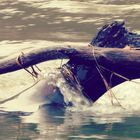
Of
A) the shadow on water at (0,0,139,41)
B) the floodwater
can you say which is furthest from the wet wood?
the shadow on water at (0,0,139,41)

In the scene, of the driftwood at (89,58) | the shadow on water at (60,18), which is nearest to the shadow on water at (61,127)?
the driftwood at (89,58)

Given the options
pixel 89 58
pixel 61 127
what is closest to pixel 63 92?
pixel 89 58

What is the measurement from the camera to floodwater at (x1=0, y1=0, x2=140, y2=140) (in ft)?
19.2

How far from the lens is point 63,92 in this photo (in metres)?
6.95

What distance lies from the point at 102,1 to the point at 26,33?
315cm

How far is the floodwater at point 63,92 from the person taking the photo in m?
5.87

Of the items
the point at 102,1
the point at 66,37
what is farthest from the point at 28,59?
the point at 102,1

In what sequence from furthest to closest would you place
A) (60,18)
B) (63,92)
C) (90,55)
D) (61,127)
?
(60,18) < (63,92) < (90,55) < (61,127)

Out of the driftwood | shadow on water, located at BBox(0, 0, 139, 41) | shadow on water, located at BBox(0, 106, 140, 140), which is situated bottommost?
shadow on water, located at BBox(0, 0, 139, 41)

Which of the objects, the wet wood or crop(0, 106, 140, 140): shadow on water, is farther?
the wet wood

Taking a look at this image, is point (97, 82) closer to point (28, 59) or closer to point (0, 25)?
point (28, 59)

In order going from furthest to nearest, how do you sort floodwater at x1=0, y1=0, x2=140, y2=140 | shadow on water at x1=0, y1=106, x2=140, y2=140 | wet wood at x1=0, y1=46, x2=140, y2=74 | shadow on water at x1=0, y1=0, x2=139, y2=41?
shadow on water at x1=0, y1=0, x2=139, y2=41
wet wood at x1=0, y1=46, x2=140, y2=74
floodwater at x1=0, y1=0, x2=140, y2=140
shadow on water at x1=0, y1=106, x2=140, y2=140

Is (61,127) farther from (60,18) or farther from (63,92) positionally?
(60,18)

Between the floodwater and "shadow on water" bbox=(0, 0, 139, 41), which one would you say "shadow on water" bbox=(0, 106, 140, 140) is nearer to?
the floodwater
